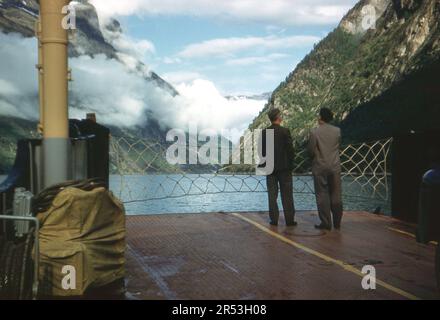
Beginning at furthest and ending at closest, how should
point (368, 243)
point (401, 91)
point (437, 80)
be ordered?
point (401, 91) < point (437, 80) < point (368, 243)

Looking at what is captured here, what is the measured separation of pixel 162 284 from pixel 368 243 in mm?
3828

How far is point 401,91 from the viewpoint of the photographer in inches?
5364

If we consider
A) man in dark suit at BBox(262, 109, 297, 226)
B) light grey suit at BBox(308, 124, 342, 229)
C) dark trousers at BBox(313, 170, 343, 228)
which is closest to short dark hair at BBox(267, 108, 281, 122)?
man in dark suit at BBox(262, 109, 297, 226)

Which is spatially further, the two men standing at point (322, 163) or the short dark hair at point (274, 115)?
the short dark hair at point (274, 115)

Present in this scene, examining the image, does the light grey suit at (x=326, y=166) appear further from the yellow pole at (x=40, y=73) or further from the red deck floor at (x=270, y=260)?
the yellow pole at (x=40, y=73)

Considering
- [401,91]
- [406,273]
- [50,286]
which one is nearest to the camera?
[50,286]

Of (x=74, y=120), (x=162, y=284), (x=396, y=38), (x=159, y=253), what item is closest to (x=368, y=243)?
(x=159, y=253)

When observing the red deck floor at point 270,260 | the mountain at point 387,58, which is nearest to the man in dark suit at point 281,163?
the red deck floor at point 270,260

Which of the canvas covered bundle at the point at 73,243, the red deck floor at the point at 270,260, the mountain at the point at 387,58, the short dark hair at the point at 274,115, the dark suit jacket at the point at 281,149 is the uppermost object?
the mountain at the point at 387,58

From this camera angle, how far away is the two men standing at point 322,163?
9.36m

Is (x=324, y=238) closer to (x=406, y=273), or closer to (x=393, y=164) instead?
(x=406, y=273)

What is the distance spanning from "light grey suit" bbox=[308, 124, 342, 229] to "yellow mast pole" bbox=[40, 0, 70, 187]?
5189mm

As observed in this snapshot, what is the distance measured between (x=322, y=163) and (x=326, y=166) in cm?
9

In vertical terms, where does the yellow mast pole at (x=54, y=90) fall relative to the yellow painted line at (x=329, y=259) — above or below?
above
